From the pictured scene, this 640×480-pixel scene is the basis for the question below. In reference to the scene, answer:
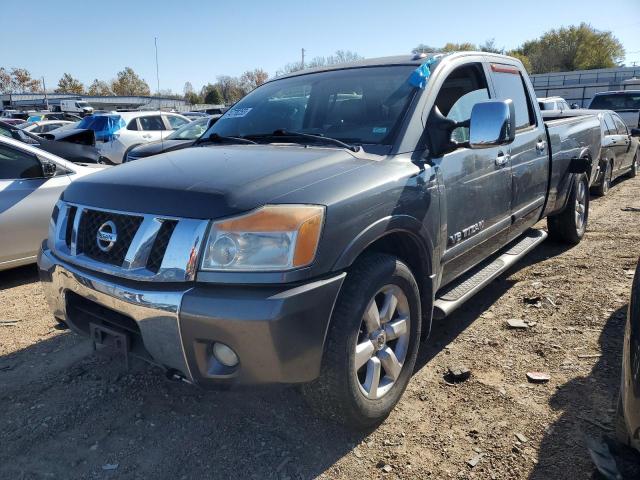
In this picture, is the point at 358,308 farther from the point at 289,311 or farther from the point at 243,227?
the point at 243,227

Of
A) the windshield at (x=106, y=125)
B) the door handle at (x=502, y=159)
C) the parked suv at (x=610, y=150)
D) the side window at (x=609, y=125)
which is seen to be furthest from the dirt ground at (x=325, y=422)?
the windshield at (x=106, y=125)

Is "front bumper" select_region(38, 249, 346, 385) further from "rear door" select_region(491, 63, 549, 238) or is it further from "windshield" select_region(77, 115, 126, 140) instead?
"windshield" select_region(77, 115, 126, 140)

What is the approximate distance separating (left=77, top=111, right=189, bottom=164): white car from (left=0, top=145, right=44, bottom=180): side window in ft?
25.1

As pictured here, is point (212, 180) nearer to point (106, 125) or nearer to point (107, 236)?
point (107, 236)

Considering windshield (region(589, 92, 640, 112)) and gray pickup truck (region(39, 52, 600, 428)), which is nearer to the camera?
gray pickup truck (region(39, 52, 600, 428))

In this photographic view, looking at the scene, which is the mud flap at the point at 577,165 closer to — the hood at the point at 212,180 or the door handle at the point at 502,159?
the door handle at the point at 502,159

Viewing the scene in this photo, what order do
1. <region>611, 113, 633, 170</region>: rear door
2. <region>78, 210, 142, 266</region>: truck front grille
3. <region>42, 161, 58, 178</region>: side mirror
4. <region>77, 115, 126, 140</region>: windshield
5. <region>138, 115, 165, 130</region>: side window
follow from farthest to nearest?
<region>138, 115, 165, 130</region>: side window < <region>77, 115, 126, 140</region>: windshield < <region>611, 113, 633, 170</region>: rear door < <region>42, 161, 58, 178</region>: side mirror < <region>78, 210, 142, 266</region>: truck front grille

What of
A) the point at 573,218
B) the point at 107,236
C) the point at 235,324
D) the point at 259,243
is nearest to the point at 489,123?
the point at 259,243

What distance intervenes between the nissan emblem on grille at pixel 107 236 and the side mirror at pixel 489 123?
1.96m

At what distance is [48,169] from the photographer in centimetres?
498

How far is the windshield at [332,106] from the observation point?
9.66 ft

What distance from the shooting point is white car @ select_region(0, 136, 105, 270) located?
461cm

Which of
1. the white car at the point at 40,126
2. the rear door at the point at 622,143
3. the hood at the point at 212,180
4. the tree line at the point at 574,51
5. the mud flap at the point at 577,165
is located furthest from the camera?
the tree line at the point at 574,51

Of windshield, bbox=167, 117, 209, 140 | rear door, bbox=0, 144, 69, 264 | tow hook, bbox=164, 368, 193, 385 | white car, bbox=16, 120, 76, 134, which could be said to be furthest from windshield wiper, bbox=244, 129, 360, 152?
white car, bbox=16, 120, 76, 134
